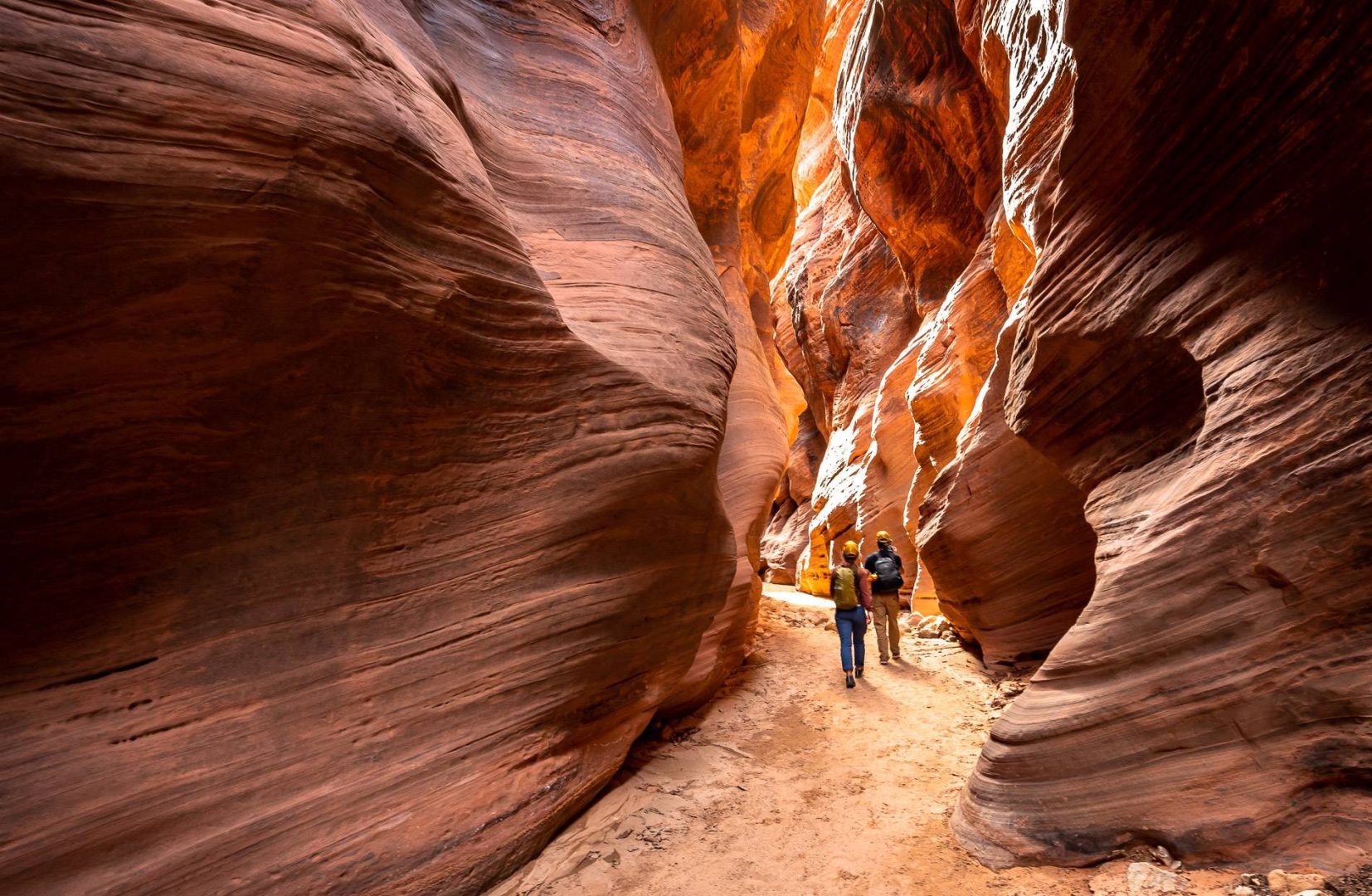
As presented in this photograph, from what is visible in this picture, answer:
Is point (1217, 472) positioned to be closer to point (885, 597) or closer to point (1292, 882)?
point (1292, 882)

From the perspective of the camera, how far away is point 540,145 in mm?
5238

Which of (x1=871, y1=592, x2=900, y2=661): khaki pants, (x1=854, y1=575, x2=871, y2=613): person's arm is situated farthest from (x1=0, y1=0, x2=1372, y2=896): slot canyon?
(x1=871, y1=592, x2=900, y2=661): khaki pants

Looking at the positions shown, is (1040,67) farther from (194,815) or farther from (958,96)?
(194,815)

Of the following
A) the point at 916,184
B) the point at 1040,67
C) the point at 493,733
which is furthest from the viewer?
the point at 916,184

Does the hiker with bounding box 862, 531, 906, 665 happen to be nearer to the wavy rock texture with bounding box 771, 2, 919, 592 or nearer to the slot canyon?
the slot canyon

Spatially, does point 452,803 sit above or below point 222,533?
below

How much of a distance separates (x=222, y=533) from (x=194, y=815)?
1256mm

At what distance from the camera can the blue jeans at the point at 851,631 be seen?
23.4 ft

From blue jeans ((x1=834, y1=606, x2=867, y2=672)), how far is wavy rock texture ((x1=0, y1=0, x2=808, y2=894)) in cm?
328

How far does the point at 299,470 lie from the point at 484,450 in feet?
3.33

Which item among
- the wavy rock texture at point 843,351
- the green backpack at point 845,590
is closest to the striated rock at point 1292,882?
the green backpack at point 845,590

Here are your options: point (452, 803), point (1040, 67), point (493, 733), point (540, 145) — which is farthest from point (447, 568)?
point (1040, 67)

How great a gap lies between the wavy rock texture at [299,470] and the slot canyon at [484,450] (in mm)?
17

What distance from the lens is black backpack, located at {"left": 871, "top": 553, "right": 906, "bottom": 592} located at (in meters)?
7.89
